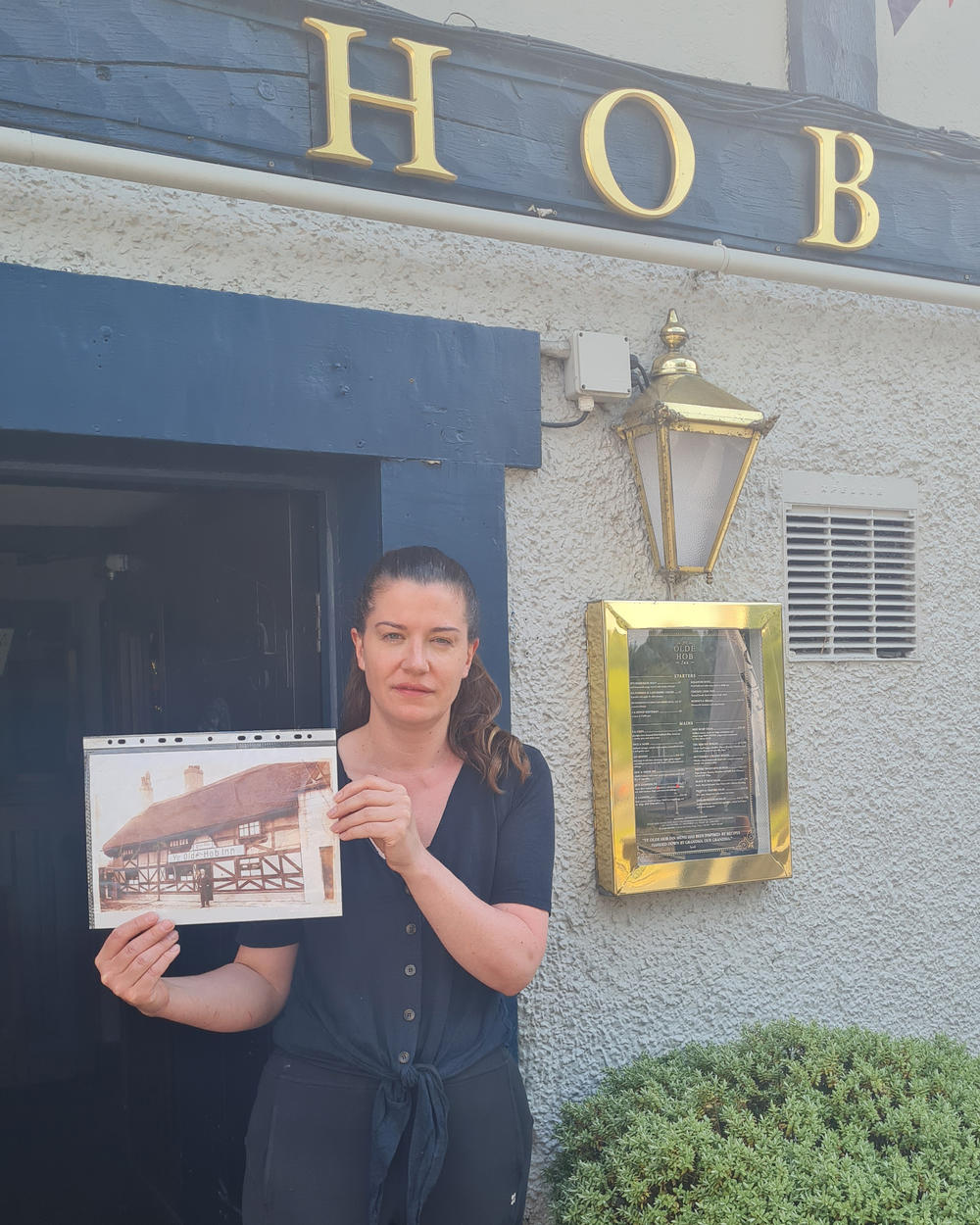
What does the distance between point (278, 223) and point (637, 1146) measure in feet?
7.94

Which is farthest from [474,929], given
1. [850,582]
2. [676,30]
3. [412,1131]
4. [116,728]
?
[676,30]

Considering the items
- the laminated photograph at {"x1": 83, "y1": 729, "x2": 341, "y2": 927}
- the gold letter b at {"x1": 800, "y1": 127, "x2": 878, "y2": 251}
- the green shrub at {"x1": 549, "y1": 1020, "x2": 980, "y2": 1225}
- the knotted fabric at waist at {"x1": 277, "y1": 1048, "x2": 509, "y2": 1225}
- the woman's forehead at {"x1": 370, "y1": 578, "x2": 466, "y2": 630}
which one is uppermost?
the gold letter b at {"x1": 800, "y1": 127, "x2": 878, "y2": 251}

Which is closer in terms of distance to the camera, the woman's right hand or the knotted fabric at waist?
the woman's right hand

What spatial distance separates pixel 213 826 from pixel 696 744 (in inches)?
65.1

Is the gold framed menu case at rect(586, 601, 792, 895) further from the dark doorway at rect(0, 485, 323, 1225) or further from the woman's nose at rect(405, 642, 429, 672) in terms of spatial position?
the woman's nose at rect(405, 642, 429, 672)

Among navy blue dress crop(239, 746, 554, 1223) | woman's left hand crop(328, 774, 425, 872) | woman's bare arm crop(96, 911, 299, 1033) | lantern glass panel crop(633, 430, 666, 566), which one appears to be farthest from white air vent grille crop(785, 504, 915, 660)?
woman's bare arm crop(96, 911, 299, 1033)

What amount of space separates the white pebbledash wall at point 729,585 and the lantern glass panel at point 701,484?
0.13m

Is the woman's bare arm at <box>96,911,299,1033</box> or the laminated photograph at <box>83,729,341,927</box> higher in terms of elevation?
the laminated photograph at <box>83,729,341,927</box>

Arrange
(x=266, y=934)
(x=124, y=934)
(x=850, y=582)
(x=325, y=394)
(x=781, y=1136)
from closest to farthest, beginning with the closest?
(x=124, y=934)
(x=266, y=934)
(x=781, y=1136)
(x=325, y=394)
(x=850, y=582)

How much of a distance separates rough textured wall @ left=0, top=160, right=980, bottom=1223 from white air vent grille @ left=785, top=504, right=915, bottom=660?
0.08 metres

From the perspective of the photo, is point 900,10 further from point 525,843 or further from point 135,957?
point 135,957

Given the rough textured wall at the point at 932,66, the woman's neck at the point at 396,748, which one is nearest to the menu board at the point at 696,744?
the woman's neck at the point at 396,748

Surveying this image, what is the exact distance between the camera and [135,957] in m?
1.95

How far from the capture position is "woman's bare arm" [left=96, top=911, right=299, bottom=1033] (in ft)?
6.40
